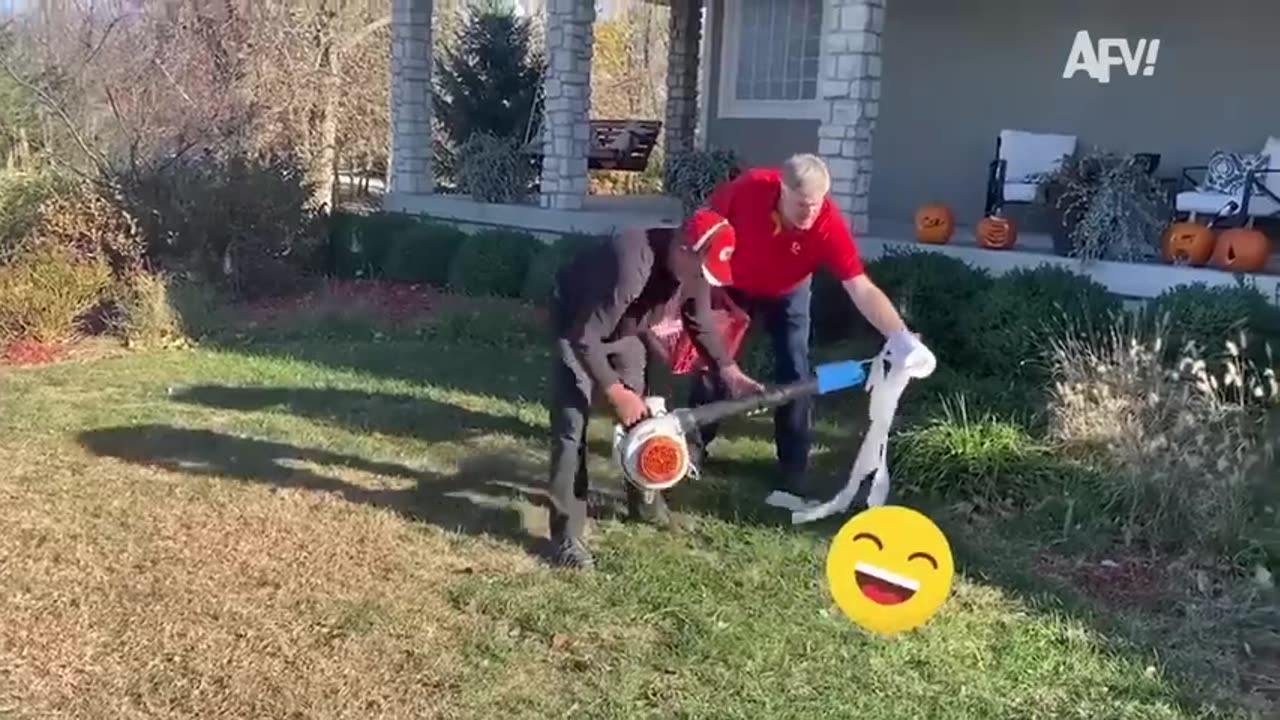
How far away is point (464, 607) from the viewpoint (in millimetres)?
4582

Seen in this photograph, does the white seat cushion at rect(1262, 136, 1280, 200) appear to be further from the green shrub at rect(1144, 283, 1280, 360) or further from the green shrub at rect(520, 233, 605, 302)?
the green shrub at rect(520, 233, 605, 302)

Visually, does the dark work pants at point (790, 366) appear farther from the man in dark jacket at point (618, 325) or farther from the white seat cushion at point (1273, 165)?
the white seat cushion at point (1273, 165)

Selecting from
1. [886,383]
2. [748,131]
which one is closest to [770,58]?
[748,131]

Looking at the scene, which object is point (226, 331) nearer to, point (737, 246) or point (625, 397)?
point (737, 246)

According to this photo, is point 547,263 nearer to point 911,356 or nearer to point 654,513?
point 654,513

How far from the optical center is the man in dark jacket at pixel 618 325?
4.41 m

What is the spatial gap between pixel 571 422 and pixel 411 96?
326 inches

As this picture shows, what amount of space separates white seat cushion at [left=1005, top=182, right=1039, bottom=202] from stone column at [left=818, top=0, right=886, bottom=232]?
5.65 ft

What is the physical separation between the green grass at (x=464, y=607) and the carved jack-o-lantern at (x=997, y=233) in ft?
9.81

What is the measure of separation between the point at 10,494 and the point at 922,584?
159 inches

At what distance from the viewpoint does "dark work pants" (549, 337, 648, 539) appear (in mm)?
4973

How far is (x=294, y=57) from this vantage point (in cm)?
1605

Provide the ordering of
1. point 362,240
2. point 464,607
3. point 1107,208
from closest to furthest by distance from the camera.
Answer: point 464,607, point 1107,208, point 362,240

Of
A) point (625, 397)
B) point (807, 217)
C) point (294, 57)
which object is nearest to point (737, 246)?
point (807, 217)
